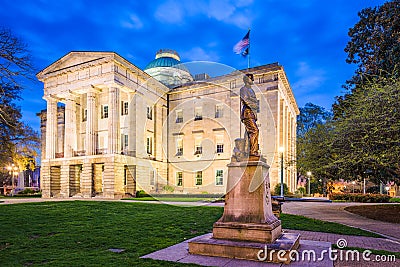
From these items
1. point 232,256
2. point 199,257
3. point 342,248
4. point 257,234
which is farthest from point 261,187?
point 342,248

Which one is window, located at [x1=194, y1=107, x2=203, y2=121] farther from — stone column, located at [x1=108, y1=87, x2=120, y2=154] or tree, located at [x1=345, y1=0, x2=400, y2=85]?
tree, located at [x1=345, y1=0, x2=400, y2=85]

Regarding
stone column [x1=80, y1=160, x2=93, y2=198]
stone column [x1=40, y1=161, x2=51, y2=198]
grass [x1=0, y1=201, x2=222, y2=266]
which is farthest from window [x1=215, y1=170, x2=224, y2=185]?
grass [x1=0, y1=201, x2=222, y2=266]

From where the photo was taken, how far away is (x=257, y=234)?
7.14m

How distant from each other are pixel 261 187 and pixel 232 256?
1787 mm

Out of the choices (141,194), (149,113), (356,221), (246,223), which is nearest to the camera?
(246,223)

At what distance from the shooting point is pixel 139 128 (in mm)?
39031

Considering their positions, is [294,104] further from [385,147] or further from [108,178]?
[385,147]

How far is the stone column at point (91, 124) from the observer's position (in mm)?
37250

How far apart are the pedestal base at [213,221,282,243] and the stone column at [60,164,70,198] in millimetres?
35293

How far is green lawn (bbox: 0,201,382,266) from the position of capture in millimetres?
6969

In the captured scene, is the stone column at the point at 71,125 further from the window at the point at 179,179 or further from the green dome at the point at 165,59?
the green dome at the point at 165,59

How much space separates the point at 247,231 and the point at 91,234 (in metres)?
5.77

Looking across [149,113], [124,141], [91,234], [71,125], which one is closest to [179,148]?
[149,113]

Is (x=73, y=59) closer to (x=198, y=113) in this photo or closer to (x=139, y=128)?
(x=139, y=128)
